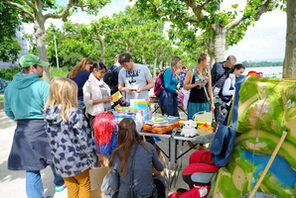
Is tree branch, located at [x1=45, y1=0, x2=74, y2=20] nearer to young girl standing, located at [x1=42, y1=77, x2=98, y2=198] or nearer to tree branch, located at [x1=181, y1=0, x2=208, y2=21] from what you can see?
tree branch, located at [x1=181, y1=0, x2=208, y2=21]

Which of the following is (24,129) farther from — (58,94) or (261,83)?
(261,83)

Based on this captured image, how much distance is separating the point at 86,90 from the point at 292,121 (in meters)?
2.69

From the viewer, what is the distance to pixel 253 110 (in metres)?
1.38

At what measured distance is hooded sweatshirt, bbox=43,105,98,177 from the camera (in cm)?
195

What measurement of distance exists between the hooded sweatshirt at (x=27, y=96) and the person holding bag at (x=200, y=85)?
243cm

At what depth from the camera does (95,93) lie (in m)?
3.04

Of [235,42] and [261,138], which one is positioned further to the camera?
[235,42]

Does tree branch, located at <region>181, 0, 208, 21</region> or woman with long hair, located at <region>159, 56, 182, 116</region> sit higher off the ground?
tree branch, located at <region>181, 0, 208, 21</region>

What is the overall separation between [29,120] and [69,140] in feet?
2.11

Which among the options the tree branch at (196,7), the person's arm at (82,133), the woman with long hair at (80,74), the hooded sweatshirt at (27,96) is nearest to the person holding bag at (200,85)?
the woman with long hair at (80,74)

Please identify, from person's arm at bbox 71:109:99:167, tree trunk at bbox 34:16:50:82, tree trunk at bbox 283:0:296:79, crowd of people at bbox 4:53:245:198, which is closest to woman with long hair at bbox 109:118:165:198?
crowd of people at bbox 4:53:245:198

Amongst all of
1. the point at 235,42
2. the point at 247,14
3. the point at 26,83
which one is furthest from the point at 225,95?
the point at 235,42

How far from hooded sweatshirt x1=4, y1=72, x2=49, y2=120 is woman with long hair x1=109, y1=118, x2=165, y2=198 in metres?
1.11

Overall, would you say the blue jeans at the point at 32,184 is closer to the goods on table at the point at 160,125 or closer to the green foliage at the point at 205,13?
the goods on table at the point at 160,125
